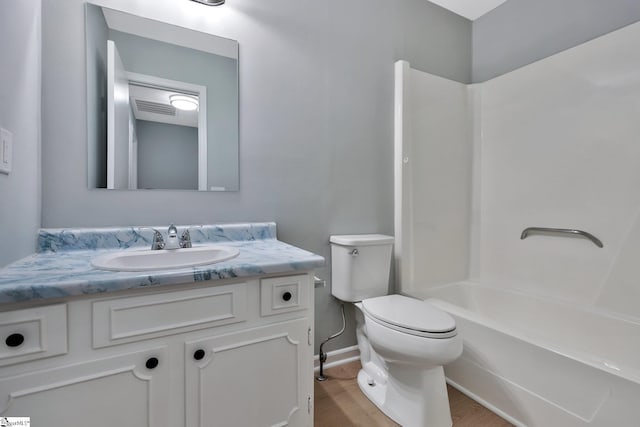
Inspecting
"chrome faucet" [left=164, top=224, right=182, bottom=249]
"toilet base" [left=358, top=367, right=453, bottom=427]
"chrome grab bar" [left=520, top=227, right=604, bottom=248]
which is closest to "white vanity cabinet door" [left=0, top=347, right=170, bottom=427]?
"chrome faucet" [left=164, top=224, right=182, bottom=249]

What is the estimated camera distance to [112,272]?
823 mm

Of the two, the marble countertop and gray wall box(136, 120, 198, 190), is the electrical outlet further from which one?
gray wall box(136, 120, 198, 190)

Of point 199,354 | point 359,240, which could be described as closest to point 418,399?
point 359,240

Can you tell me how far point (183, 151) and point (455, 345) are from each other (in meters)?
1.53

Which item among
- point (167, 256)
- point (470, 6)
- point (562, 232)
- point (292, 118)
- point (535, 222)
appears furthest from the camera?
point (470, 6)

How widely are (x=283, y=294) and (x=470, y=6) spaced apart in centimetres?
257

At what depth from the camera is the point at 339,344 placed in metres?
1.85

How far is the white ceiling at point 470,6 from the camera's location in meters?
2.15

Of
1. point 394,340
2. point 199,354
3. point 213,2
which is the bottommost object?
point 394,340

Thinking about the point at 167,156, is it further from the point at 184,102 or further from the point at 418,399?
the point at 418,399

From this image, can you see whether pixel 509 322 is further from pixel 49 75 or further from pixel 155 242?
pixel 49 75

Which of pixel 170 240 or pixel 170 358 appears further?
pixel 170 240

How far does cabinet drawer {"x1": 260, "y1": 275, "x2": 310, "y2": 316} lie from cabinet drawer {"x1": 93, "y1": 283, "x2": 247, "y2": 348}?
0.22 feet

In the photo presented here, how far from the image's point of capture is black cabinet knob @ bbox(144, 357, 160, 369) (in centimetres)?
82
